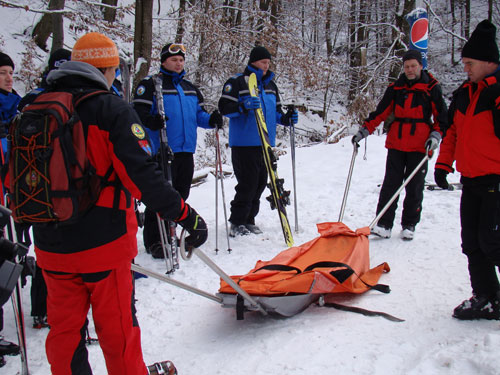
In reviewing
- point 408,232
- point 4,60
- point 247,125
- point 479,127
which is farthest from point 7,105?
point 408,232

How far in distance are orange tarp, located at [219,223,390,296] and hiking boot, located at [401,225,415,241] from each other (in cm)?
116

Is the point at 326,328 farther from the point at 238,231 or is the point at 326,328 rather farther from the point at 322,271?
the point at 238,231

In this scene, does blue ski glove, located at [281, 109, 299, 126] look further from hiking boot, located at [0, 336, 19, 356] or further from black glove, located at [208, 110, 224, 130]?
hiking boot, located at [0, 336, 19, 356]

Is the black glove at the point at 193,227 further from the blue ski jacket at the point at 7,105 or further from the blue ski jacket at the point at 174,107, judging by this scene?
the blue ski jacket at the point at 174,107

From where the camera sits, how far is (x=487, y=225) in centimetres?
279

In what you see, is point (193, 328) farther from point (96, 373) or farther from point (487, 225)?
point (487, 225)

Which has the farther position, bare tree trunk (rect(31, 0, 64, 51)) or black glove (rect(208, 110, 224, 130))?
bare tree trunk (rect(31, 0, 64, 51))

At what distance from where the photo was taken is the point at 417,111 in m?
4.75

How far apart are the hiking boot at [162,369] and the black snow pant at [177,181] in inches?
86.6

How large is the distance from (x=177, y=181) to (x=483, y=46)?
317 centimetres

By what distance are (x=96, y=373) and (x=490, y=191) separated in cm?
288

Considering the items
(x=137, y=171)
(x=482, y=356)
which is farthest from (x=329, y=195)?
(x=137, y=171)

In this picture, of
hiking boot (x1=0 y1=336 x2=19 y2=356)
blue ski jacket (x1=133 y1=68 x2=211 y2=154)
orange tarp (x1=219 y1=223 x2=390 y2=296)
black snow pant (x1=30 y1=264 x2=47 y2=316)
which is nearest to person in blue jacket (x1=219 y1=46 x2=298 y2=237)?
blue ski jacket (x1=133 y1=68 x2=211 y2=154)

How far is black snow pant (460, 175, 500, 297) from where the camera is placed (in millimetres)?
2773
